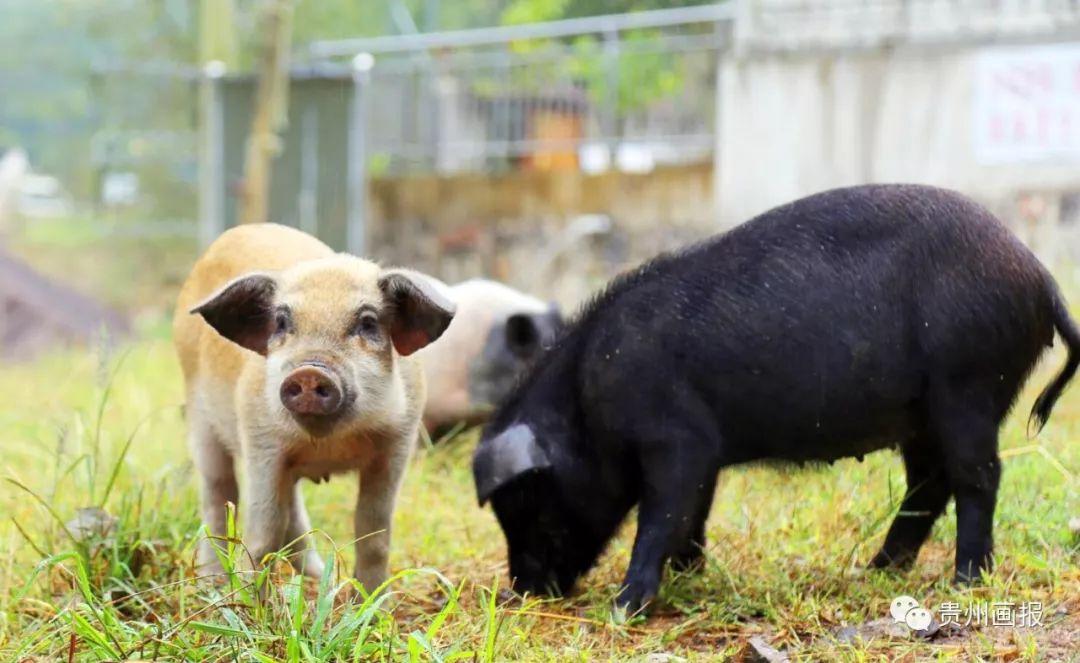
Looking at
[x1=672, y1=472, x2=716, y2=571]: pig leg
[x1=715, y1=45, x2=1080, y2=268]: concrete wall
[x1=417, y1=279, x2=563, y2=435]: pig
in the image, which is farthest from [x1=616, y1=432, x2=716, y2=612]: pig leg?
[x1=715, y1=45, x2=1080, y2=268]: concrete wall

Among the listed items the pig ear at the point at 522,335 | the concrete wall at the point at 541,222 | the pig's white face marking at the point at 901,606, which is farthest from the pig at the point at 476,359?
the concrete wall at the point at 541,222

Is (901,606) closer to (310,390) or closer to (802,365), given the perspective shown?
(802,365)

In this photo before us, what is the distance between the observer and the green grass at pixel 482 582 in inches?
142

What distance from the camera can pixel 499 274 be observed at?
13.2m

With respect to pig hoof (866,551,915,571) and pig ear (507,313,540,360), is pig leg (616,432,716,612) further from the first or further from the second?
pig ear (507,313,540,360)

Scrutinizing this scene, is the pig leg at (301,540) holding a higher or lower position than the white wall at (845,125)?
lower

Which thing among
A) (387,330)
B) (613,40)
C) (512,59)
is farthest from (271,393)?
(512,59)

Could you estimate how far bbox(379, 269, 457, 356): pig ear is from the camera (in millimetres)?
4242

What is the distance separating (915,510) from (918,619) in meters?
0.90

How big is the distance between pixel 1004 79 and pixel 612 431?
7179 mm

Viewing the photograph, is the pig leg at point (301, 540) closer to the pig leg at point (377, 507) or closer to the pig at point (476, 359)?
the pig leg at point (377, 507)

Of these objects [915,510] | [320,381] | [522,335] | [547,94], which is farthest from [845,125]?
[320,381]

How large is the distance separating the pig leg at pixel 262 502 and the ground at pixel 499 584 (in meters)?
0.12

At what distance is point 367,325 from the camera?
4203 millimetres
